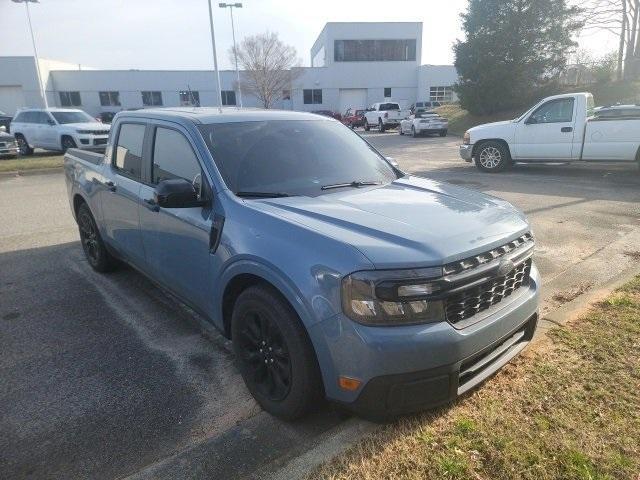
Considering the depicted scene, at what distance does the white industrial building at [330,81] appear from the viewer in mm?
52812

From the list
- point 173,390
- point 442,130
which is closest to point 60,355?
point 173,390

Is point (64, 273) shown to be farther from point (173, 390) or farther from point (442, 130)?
point (442, 130)

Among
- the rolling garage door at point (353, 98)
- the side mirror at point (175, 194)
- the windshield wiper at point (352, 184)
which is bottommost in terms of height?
the windshield wiper at point (352, 184)

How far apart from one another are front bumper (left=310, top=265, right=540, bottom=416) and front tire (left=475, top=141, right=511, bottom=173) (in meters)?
10.9

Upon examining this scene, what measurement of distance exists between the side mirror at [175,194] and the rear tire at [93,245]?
2638mm

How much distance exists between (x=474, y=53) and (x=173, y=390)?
102 feet

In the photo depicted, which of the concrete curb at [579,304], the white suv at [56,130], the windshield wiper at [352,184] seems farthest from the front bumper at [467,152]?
the white suv at [56,130]

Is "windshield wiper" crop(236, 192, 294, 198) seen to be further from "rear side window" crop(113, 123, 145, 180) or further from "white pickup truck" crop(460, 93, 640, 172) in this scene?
"white pickup truck" crop(460, 93, 640, 172)

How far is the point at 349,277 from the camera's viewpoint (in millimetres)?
2213

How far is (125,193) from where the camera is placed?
13.9 ft

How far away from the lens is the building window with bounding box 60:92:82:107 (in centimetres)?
5319

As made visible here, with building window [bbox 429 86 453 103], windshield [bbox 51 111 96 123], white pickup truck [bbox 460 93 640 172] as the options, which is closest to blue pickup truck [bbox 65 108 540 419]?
white pickup truck [bbox 460 93 640 172]

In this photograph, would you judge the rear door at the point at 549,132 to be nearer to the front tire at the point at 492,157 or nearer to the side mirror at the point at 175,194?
the front tire at the point at 492,157

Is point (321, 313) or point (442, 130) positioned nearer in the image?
point (321, 313)
